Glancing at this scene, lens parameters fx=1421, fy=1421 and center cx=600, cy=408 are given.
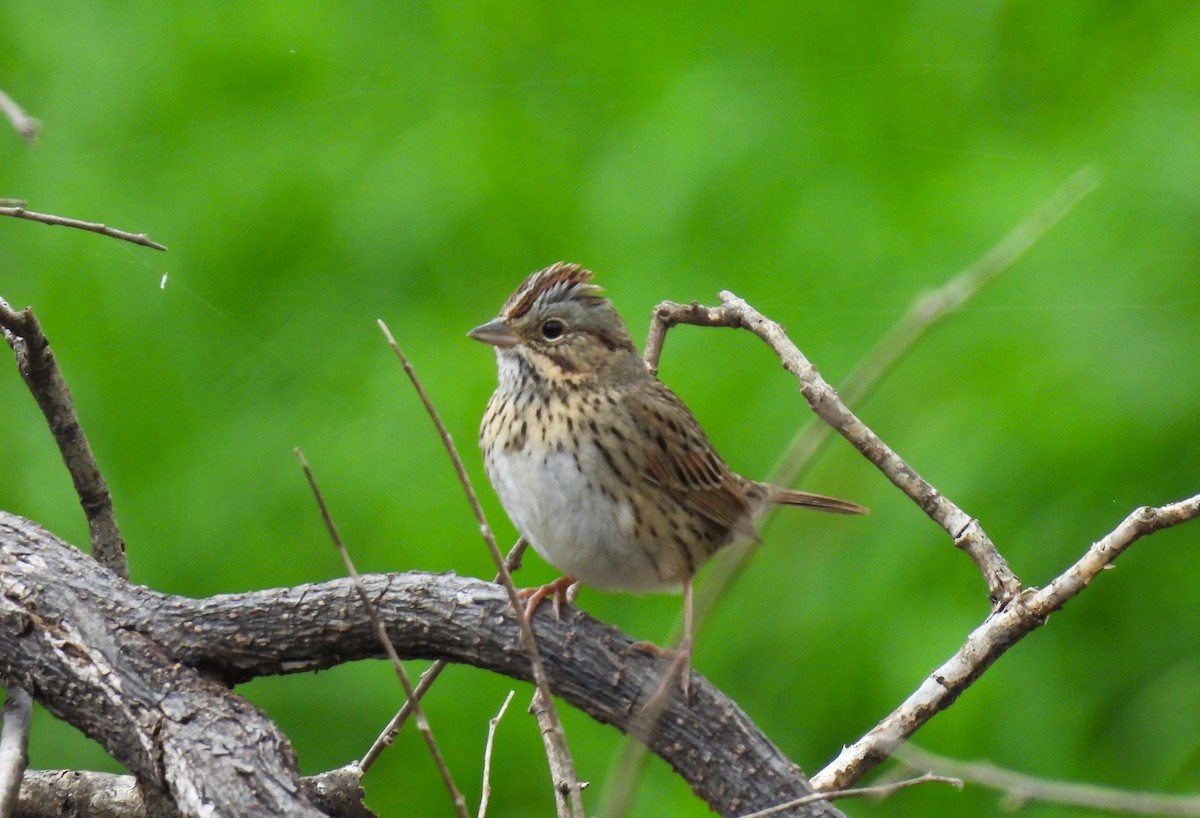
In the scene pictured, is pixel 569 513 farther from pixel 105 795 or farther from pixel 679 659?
pixel 105 795

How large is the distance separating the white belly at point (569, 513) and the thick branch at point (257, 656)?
0.93 ft

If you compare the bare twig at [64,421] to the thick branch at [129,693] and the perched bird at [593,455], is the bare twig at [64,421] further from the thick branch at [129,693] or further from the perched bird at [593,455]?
the perched bird at [593,455]

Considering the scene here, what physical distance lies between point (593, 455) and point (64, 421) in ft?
3.20

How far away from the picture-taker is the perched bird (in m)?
2.58

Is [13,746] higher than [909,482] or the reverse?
the reverse

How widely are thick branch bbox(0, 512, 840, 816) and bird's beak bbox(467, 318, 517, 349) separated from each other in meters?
0.66

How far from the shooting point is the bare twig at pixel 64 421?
96.3 inches

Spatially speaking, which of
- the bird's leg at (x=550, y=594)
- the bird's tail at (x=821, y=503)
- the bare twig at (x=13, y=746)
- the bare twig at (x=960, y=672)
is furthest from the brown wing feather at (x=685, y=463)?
the bare twig at (x=13, y=746)

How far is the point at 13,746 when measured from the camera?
7.38ft

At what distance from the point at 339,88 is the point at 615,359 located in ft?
6.36

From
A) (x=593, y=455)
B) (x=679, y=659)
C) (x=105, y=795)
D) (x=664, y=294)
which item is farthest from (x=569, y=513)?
(x=664, y=294)

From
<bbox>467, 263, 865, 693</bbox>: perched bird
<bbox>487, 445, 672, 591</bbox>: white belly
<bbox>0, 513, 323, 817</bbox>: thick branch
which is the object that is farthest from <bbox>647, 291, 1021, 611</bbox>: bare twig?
<bbox>0, 513, 323, 817</bbox>: thick branch

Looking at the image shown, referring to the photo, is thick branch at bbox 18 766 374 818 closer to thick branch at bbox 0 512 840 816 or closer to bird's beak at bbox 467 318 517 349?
thick branch at bbox 0 512 840 816

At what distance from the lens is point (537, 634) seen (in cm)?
227
